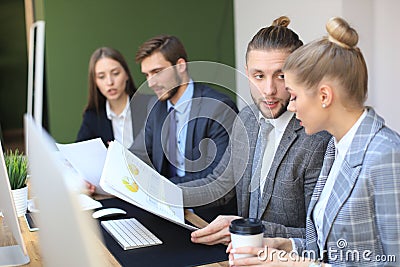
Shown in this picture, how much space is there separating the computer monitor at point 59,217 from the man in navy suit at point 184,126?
1.04m

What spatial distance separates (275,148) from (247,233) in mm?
587

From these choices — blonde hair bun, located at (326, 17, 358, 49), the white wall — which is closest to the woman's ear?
blonde hair bun, located at (326, 17, 358, 49)

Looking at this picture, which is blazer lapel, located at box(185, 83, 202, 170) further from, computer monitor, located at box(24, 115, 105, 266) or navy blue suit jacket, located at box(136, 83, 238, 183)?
computer monitor, located at box(24, 115, 105, 266)

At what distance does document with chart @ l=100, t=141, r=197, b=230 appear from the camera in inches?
66.4

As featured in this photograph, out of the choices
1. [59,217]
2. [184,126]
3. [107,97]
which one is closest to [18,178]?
[184,126]

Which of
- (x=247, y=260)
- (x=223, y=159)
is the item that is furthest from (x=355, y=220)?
(x=223, y=159)

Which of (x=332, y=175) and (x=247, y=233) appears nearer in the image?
(x=247, y=233)

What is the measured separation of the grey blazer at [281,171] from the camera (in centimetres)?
178

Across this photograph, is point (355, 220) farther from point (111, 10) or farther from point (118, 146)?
point (111, 10)

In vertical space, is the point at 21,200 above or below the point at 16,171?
below

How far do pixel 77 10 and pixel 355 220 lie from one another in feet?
10.9

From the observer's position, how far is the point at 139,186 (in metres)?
1.80

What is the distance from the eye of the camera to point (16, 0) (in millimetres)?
6539

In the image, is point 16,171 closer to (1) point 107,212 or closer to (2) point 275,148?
(1) point 107,212
